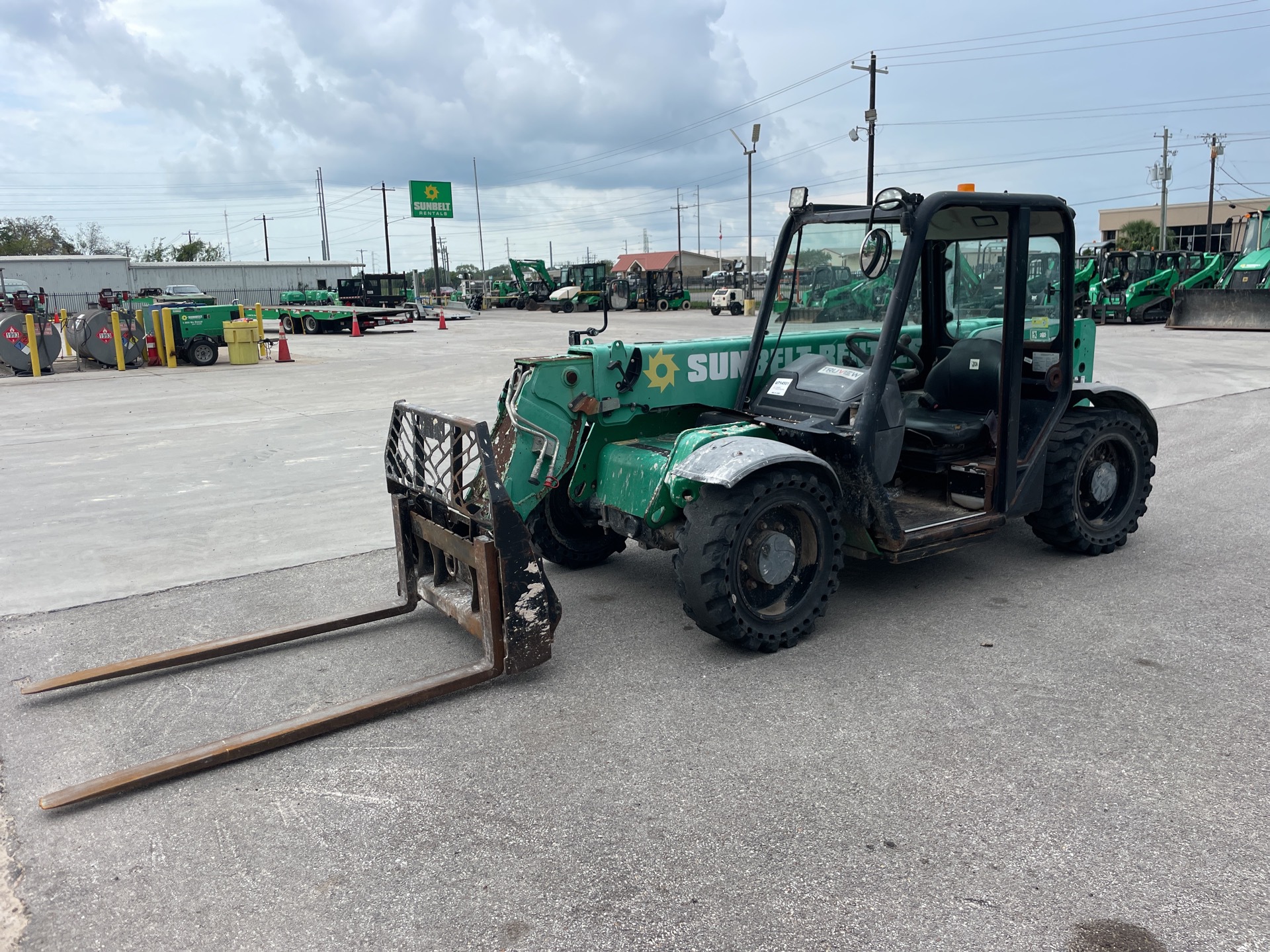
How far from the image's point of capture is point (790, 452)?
4.64 m

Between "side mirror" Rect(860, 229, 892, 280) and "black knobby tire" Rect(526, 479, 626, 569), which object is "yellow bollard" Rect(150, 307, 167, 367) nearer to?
"black knobby tire" Rect(526, 479, 626, 569)

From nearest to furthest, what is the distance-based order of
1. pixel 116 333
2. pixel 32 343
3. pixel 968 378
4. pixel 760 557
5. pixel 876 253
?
pixel 760 557 < pixel 876 253 < pixel 968 378 < pixel 32 343 < pixel 116 333

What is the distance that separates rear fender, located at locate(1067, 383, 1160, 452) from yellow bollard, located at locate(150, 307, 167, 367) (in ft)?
70.1

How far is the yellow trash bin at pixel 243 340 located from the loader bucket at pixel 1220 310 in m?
24.9

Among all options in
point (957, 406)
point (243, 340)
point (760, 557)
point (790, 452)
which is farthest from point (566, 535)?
point (243, 340)

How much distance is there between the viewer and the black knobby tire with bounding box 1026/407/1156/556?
5.76 metres

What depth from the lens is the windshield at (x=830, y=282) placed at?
5316 mm

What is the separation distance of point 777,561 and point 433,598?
70.4 inches

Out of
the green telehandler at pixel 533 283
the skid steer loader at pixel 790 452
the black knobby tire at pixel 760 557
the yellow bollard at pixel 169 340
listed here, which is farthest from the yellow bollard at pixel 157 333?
the green telehandler at pixel 533 283

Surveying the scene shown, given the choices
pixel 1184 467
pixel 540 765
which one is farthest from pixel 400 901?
pixel 1184 467

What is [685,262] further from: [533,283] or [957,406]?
[957,406]

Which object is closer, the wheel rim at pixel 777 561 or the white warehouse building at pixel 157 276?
the wheel rim at pixel 777 561

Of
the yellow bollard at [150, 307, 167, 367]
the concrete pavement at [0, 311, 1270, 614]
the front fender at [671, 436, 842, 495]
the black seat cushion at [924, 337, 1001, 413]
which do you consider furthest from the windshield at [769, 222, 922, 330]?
the yellow bollard at [150, 307, 167, 367]

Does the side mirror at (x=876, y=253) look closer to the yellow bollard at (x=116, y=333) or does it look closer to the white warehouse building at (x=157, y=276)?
the yellow bollard at (x=116, y=333)
